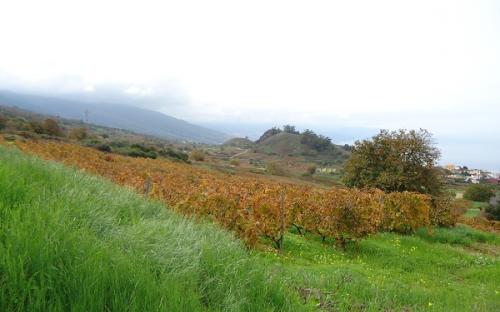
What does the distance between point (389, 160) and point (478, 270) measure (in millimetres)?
11859

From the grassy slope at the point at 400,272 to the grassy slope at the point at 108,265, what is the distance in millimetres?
1544

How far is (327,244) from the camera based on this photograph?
43.7 ft

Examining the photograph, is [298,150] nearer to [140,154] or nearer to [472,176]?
[472,176]

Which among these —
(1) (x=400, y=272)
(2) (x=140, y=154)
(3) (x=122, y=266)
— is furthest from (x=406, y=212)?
(2) (x=140, y=154)

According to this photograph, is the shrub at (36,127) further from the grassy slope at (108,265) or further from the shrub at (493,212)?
the grassy slope at (108,265)

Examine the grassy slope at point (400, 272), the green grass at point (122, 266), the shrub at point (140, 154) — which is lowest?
the shrub at point (140, 154)

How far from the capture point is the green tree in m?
22.1

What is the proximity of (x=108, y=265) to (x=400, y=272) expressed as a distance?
904 cm

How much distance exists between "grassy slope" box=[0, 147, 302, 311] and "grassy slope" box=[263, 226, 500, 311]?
5.07ft

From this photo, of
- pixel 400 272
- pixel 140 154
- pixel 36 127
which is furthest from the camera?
pixel 36 127

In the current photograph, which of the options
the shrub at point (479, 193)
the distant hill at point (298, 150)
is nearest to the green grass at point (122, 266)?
the shrub at point (479, 193)

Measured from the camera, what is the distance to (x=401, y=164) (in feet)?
73.2

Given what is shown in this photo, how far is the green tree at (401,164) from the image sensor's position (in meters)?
22.1

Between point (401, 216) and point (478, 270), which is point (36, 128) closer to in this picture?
point (401, 216)
